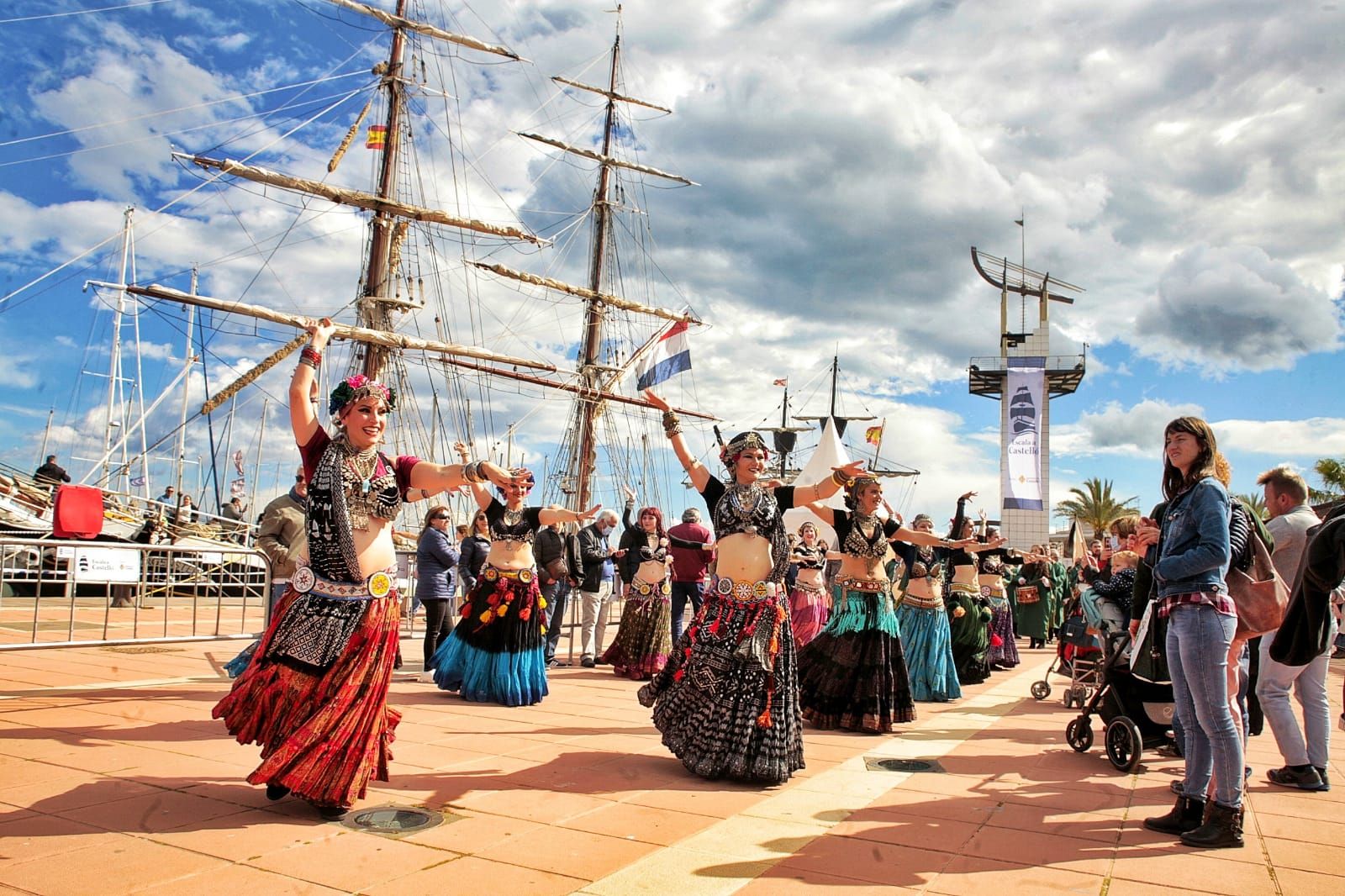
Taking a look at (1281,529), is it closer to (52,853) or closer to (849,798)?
(849,798)

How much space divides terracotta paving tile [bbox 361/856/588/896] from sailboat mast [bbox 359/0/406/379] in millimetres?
28634

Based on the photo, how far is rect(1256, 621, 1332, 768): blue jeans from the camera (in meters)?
5.56

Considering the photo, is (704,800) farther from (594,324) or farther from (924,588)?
(594,324)

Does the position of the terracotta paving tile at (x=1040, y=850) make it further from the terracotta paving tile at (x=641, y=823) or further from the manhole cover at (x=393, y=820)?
the manhole cover at (x=393, y=820)

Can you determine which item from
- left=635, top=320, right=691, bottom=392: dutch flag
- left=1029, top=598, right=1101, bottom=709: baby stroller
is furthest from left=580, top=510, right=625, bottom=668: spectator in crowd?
left=635, top=320, right=691, bottom=392: dutch flag

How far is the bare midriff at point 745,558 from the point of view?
234 inches

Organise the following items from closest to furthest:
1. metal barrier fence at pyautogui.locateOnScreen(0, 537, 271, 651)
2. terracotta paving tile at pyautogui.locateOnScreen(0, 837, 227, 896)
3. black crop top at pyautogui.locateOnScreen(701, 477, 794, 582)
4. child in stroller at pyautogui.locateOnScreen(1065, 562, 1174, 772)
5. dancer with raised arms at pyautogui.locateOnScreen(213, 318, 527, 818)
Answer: terracotta paving tile at pyautogui.locateOnScreen(0, 837, 227, 896) → dancer with raised arms at pyautogui.locateOnScreen(213, 318, 527, 818) → black crop top at pyautogui.locateOnScreen(701, 477, 794, 582) → child in stroller at pyautogui.locateOnScreen(1065, 562, 1174, 772) → metal barrier fence at pyautogui.locateOnScreen(0, 537, 271, 651)

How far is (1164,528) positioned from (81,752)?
5958 millimetres

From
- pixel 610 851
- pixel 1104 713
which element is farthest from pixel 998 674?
pixel 610 851

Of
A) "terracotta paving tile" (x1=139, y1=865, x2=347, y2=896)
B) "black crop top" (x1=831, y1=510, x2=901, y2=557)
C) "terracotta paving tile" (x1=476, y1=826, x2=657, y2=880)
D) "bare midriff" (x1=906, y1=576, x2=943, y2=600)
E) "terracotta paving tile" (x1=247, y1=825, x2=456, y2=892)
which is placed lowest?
"terracotta paving tile" (x1=476, y1=826, x2=657, y2=880)

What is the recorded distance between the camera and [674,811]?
465 cm

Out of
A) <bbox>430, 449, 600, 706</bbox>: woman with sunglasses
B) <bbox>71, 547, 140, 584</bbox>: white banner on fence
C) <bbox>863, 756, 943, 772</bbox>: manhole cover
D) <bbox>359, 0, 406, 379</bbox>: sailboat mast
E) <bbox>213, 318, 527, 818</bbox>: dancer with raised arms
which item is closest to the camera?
<bbox>213, 318, 527, 818</bbox>: dancer with raised arms

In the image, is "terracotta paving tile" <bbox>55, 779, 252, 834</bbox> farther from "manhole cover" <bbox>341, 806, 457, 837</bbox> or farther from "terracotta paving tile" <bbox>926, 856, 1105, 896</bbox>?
"terracotta paving tile" <bbox>926, 856, 1105, 896</bbox>

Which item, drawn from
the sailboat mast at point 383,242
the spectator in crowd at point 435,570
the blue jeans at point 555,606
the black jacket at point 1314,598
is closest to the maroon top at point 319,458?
the black jacket at point 1314,598
